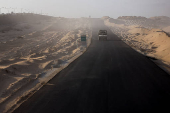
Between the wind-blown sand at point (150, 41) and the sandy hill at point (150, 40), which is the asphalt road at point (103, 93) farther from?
the sandy hill at point (150, 40)

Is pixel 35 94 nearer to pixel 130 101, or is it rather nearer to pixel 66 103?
pixel 66 103

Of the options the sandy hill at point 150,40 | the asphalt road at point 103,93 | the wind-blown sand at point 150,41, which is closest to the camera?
the asphalt road at point 103,93

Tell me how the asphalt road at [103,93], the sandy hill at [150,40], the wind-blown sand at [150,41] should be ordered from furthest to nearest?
the sandy hill at [150,40]
the wind-blown sand at [150,41]
the asphalt road at [103,93]

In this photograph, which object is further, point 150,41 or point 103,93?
point 150,41

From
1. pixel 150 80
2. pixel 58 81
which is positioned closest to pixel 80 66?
pixel 58 81

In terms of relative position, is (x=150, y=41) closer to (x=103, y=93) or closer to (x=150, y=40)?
(x=150, y=40)

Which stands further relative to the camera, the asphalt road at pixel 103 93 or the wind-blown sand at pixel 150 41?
the wind-blown sand at pixel 150 41

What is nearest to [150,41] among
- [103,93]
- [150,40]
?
[150,40]

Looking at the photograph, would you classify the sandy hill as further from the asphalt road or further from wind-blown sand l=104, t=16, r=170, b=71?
the asphalt road

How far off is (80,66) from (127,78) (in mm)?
5159

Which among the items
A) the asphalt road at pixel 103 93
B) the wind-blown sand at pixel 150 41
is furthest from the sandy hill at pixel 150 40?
the asphalt road at pixel 103 93

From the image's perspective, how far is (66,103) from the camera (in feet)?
26.6

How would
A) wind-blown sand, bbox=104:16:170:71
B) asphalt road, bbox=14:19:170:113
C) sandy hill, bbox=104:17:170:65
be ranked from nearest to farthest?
1. asphalt road, bbox=14:19:170:113
2. wind-blown sand, bbox=104:16:170:71
3. sandy hill, bbox=104:17:170:65

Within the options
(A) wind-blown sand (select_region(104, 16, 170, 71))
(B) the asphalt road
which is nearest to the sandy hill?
(A) wind-blown sand (select_region(104, 16, 170, 71))
